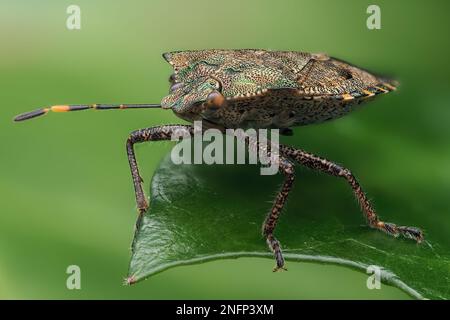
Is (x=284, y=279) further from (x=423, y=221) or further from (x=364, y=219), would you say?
(x=423, y=221)

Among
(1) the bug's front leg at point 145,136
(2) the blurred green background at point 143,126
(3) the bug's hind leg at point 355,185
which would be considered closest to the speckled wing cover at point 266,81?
(1) the bug's front leg at point 145,136

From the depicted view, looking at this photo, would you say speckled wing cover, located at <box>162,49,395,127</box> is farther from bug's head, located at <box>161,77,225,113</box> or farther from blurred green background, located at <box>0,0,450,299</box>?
blurred green background, located at <box>0,0,450,299</box>

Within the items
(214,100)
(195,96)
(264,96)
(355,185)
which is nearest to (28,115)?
(195,96)

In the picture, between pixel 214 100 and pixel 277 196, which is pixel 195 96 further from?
pixel 277 196

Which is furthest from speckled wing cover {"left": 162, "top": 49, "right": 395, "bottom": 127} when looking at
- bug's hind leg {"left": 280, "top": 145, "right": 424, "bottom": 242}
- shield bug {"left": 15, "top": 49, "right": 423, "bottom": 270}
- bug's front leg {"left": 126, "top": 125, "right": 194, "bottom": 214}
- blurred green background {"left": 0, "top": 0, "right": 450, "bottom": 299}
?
blurred green background {"left": 0, "top": 0, "right": 450, "bottom": 299}

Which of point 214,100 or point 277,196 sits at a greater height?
point 214,100

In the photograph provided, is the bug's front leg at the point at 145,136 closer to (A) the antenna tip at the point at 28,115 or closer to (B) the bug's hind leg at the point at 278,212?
(A) the antenna tip at the point at 28,115
